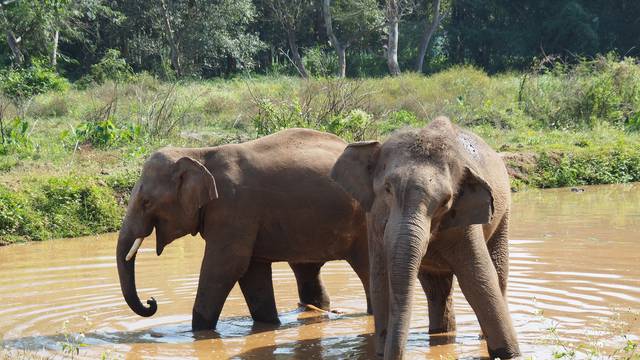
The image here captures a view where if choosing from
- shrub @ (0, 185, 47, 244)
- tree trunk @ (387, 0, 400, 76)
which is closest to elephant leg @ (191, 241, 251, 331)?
shrub @ (0, 185, 47, 244)

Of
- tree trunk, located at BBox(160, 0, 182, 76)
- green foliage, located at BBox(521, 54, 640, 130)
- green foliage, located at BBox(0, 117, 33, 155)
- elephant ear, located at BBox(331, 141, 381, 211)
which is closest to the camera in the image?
elephant ear, located at BBox(331, 141, 381, 211)

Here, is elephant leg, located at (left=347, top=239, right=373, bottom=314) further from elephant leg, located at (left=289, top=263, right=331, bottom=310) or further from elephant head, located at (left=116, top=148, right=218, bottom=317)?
elephant head, located at (left=116, top=148, right=218, bottom=317)

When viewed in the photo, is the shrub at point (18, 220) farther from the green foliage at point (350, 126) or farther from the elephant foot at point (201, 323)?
the green foliage at point (350, 126)

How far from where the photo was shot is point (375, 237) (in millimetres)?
7016

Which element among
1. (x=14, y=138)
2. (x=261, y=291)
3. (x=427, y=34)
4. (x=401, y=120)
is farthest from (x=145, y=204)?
(x=427, y=34)

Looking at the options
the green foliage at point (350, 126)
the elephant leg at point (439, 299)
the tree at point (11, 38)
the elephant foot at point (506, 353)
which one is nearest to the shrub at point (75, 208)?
the green foliage at point (350, 126)

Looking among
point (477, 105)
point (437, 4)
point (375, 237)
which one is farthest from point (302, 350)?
point (437, 4)

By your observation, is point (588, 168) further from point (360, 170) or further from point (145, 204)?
point (360, 170)

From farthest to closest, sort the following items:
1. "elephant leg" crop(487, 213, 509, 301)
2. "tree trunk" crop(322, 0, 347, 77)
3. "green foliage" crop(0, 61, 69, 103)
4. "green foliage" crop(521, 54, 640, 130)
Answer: "tree trunk" crop(322, 0, 347, 77) < "green foliage" crop(0, 61, 69, 103) < "green foliage" crop(521, 54, 640, 130) < "elephant leg" crop(487, 213, 509, 301)

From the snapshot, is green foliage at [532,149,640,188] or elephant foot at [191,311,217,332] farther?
green foliage at [532,149,640,188]

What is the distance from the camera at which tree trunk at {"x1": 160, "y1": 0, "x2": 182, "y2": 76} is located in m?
43.7

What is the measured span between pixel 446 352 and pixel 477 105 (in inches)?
709

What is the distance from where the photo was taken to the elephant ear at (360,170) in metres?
7.09

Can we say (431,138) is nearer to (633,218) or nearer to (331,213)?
(331,213)
